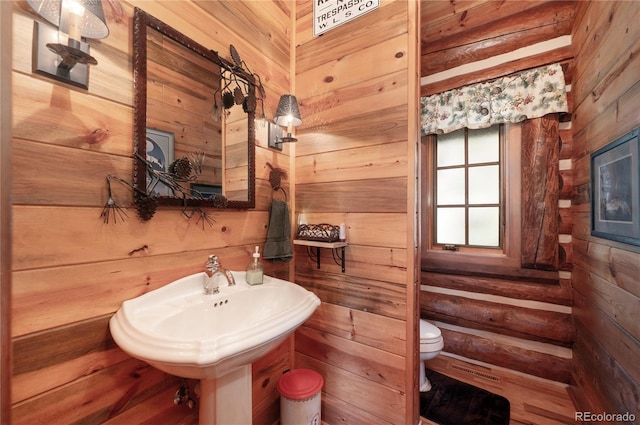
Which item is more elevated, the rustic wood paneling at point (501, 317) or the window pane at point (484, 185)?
the window pane at point (484, 185)

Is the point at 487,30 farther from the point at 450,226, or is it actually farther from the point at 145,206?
the point at 145,206

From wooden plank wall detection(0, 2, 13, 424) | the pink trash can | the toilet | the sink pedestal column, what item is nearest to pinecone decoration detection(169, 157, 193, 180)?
wooden plank wall detection(0, 2, 13, 424)

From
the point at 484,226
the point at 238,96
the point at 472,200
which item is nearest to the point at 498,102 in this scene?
the point at 472,200

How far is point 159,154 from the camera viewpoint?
96 cm

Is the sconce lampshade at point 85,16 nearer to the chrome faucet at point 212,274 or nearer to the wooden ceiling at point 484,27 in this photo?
the chrome faucet at point 212,274

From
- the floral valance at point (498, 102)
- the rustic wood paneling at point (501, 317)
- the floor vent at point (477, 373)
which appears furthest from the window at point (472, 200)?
the floor vent at point (477, 373)

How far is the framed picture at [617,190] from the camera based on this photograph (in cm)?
107

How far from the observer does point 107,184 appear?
0.83 metres

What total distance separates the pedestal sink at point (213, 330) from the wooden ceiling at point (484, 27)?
89.7 inches

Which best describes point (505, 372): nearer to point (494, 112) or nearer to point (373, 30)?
point (494, 112)

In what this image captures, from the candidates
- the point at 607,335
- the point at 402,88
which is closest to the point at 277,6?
the point at 402,88

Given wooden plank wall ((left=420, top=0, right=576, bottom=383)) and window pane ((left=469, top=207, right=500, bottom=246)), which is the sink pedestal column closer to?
wooden plank wall ((left=420, top=0, right=576, bottom=383))

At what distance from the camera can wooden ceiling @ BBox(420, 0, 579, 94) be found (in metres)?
1.78

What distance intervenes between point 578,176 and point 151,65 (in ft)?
7.98
